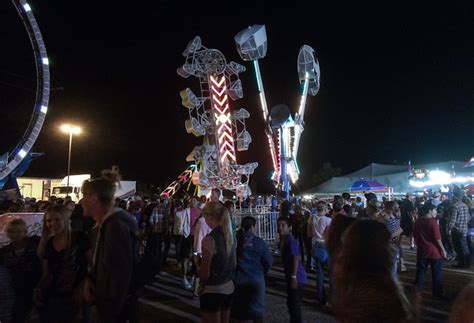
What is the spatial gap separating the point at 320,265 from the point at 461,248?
544cm

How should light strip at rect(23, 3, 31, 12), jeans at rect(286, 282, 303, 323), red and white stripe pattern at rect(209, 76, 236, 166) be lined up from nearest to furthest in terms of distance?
jeans at rect(286, 282, 303, 323), light strip at rect(23, 3, 31, 12), red and white stripe pattern at rect(209, 76, 236, 166)

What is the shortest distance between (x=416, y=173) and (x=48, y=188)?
3099 cm

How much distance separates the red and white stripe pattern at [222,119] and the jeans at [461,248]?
19.1m

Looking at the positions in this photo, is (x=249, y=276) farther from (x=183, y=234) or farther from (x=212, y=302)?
(x=183, y=234)

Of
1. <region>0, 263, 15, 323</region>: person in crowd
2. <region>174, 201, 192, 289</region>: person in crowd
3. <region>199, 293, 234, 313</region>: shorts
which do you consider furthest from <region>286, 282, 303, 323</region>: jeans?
<region>174, 201, 192, 289</region>: person in crowd

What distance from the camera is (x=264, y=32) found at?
96.9ft

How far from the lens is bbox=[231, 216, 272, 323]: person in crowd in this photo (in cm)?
438

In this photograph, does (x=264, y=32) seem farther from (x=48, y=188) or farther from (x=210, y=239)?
(x=210, y=239)

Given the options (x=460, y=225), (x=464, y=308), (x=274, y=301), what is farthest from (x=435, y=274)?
(x=464, y=308)

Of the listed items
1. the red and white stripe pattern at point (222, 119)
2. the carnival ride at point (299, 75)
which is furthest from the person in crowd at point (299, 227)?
the red and white stripe pattern at point (222, 119)

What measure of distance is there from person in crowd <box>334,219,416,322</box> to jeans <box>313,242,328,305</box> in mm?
5128

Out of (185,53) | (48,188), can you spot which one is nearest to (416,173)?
(185,53)

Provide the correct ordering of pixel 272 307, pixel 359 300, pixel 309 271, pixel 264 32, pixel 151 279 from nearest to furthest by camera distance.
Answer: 1. pixel 359 300
2. pixel 151 279
3. pixel 272 307
4. pixel 309 271
5. pixel 264 32

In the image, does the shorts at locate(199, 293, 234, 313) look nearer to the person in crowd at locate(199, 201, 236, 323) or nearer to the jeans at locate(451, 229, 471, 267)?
the person in crowd at locate(199, 201, 236, 323)
